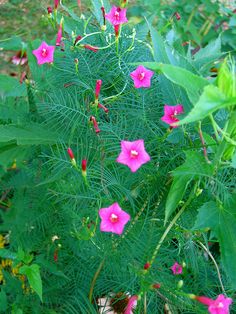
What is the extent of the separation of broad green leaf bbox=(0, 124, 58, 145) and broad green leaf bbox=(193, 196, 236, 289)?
29cm

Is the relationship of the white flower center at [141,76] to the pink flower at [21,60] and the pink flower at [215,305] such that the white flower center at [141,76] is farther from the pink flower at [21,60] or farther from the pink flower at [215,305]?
the pink flower at [21,60]

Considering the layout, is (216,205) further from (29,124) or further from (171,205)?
(29,124)

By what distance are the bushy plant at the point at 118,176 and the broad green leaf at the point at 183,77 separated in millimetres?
96

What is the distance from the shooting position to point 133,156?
A: 784mm

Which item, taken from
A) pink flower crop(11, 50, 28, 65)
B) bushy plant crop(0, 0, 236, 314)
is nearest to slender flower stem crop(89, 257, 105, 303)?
bushy plant crop(0, 0, 236, 314)

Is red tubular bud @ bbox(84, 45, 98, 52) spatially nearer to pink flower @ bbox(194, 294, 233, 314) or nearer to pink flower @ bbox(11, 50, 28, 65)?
pink flower @ bbox(194, 294, 233, 314)

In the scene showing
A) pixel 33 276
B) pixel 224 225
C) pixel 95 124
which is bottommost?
pixel 33 276

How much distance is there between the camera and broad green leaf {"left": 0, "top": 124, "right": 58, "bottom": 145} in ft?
3.07

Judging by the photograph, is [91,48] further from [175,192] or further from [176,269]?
[176,269]

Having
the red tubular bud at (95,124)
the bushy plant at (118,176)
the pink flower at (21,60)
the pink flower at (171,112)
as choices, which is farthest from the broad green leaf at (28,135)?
the pink flower at (21,60)

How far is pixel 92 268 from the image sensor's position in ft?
3.36

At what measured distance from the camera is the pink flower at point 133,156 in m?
0.78

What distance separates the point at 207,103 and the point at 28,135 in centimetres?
42

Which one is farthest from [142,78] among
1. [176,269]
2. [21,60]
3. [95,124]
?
[21,60]
